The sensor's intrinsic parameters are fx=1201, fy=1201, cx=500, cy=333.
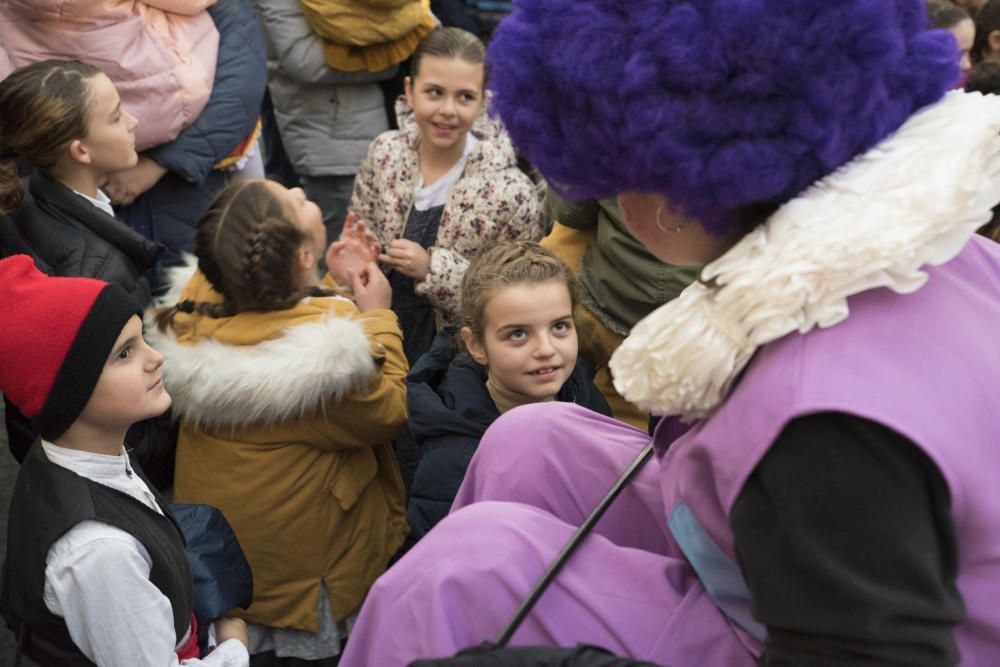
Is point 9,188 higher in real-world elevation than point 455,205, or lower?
higher

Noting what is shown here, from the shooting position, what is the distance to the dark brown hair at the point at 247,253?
2822 millimetres

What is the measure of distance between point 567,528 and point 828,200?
0.61 metres

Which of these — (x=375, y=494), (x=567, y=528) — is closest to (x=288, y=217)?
(x=375, y=494)

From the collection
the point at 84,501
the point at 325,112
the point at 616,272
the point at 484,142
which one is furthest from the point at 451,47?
the point at 84,501

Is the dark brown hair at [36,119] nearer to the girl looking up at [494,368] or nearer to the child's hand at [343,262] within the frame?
the child's hand at [343,262]

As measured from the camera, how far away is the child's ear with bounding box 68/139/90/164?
303 cm

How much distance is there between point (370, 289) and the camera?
3.12m

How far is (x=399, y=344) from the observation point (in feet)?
9.78

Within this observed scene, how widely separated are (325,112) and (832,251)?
3.37 m

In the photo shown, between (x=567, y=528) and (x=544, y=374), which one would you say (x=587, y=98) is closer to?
(x=567, y=528)

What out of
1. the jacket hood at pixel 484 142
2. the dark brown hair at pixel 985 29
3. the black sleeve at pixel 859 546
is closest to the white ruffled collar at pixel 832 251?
the black sleeve at pixel 859 546

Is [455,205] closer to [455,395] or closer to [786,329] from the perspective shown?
[455,395]

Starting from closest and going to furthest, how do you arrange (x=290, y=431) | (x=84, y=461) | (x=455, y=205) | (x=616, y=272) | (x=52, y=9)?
(x=84, y=461)
(x=290, y=431)
(x=616, y=272)
(x=52, y=9)
(x=455, y=205)

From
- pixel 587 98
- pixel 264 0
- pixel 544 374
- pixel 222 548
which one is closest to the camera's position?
pixel 587 98
